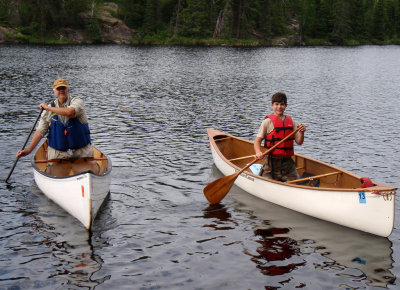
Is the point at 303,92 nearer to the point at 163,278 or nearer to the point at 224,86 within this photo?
the point at 224,86

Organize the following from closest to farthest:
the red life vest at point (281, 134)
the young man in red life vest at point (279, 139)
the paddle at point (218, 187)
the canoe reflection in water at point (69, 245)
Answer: the canoe reflection in water at point (69, 245) < the young man in red life vest at point (279, 139) < the red life vest at point (281, 134) < the paddle at point (218, 187)

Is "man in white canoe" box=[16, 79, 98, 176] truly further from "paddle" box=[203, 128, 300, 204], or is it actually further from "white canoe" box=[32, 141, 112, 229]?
"paddle" box=[203, 128, 300, 204]

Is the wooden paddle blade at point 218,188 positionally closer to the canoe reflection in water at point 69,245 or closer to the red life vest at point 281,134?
the red life vest at point 281,134

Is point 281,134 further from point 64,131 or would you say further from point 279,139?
point 64,131

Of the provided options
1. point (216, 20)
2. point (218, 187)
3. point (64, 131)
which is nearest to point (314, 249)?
point (218, 187)

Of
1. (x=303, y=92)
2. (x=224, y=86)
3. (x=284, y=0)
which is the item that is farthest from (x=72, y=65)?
(x=284, y=0)

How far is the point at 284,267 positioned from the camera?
787 cm

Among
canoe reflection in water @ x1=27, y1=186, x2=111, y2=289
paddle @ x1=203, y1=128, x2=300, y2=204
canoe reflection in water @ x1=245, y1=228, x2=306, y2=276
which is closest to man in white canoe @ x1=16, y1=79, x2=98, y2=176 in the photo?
canoe reflection in water @ x1=27, y1=186, x2=111, y2=289

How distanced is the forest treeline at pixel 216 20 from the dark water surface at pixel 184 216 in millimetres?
57836

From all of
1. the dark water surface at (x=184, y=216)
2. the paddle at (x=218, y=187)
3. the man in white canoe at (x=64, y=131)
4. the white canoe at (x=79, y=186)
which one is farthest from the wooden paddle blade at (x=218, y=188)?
the man in white canoe at (x=64, y=131)

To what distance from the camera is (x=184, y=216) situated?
33.2ft

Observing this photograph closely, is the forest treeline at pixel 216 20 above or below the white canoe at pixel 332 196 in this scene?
above

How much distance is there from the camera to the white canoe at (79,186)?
860 cm

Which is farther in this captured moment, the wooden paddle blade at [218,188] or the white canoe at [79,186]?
the wooden paddle blade at [218,188]
